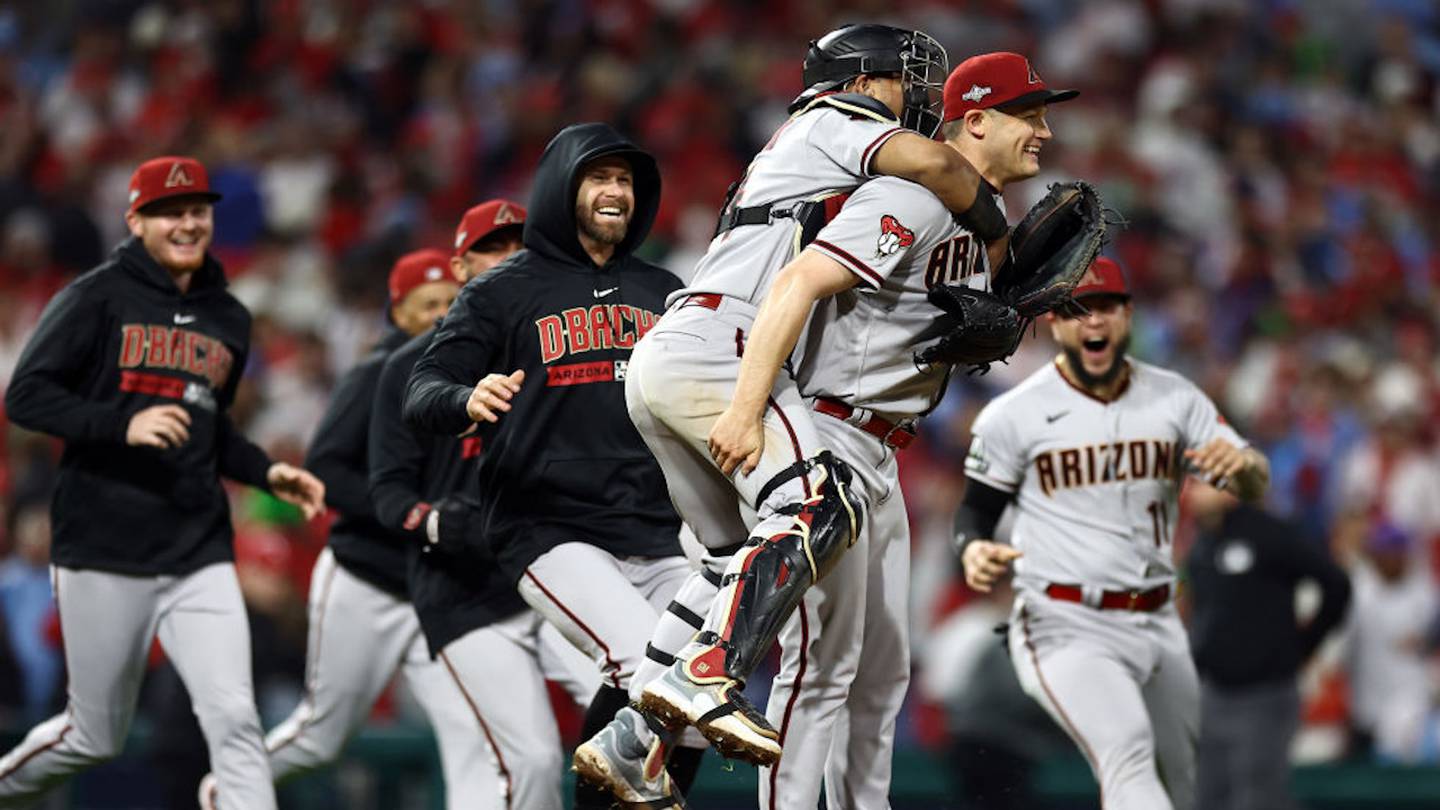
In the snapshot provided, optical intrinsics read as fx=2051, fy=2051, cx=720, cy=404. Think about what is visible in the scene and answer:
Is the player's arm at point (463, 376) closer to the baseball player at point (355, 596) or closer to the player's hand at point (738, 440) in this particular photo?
the player's hand at point (738, 440)

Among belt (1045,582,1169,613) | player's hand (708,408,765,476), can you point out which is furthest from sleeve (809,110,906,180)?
belt (1045,582,1169,613)

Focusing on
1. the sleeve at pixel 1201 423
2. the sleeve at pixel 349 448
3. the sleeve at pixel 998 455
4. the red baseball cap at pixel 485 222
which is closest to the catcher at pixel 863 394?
the sleeve at pixel 998 455

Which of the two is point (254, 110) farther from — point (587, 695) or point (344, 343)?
point (587, 695)

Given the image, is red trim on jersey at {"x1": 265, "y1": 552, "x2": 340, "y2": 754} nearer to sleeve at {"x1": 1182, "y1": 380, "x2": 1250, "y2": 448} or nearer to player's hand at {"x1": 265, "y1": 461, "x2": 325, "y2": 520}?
player's hand at {"x1": 265, "y1": 461, "x2": 325, "y2": 520}

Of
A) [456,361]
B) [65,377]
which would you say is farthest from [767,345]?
[65,377]

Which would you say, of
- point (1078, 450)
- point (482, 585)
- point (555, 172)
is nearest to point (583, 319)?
point (555, 172)

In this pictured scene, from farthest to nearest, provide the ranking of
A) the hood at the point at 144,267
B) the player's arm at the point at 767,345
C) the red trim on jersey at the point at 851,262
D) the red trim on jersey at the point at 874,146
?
the hood at the point at 144,267
the red trim on jersey at the point at 874,146
the red trim on jersey at the point at 851,262
the player's arm at the point at 767,345

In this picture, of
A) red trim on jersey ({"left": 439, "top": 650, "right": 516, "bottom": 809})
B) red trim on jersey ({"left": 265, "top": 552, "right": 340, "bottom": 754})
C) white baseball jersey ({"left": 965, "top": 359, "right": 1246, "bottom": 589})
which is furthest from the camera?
red trim on jersey ({"left": 265, "top": 552, "right": 340, "bottom": 754})
